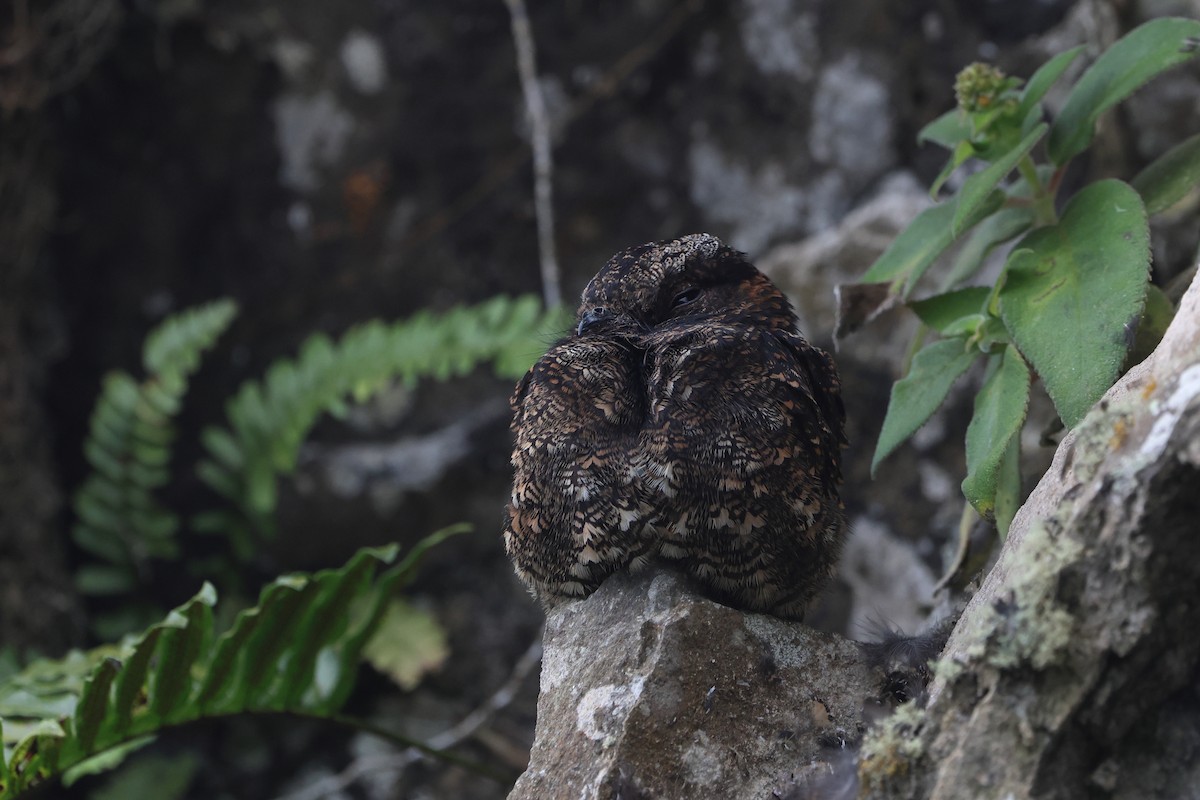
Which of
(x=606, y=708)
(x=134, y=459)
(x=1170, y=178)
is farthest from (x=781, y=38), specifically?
(x=606, y=708)

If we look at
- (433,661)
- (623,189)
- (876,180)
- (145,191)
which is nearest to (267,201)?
(145,191)

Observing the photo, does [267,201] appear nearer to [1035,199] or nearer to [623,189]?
[623,189]

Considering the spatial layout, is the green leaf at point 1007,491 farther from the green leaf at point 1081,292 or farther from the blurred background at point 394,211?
the blurred background at point 394,211

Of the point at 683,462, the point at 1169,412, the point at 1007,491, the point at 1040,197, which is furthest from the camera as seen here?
the point at 1040,197

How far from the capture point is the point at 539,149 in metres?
4.86

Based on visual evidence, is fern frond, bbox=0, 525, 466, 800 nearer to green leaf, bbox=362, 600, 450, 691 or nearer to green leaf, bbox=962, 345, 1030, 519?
green leaf, bbox=362, 600, 450, 691

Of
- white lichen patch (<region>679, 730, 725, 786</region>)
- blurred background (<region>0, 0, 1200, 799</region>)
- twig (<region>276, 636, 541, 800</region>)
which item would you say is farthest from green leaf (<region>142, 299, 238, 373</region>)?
white lichen patch (<region>679, 730, 725, 786</region>)

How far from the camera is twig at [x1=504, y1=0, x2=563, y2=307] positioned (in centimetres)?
480

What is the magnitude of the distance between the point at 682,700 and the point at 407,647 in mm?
2638

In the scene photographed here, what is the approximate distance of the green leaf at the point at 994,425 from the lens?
2.10 m

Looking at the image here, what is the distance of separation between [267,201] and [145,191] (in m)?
0.58

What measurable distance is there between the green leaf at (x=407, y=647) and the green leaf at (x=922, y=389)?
2623mm

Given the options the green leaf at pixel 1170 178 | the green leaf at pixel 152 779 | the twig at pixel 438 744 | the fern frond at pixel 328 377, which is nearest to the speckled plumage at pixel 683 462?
the green leaf at pixel 1170 178

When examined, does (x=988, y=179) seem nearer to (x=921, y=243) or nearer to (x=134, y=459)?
(x=921, y=243)
